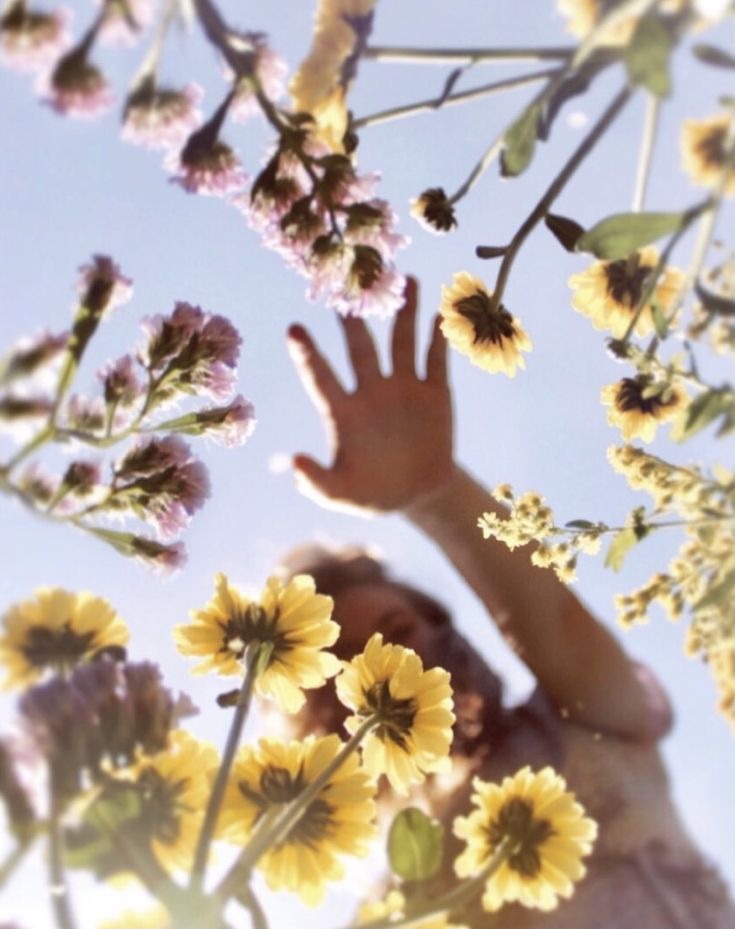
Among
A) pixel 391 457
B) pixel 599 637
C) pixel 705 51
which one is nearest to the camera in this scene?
pixel 705 51

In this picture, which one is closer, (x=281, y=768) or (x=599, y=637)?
(x=281, y=768)

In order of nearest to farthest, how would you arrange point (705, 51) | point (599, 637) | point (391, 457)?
point (705, 51) < point (391, 457) < point (599, 637)

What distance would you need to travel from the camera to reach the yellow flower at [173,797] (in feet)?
0.77

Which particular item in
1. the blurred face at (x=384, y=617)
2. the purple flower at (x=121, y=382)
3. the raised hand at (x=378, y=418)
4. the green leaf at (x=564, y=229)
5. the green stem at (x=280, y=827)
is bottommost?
the green stem at (x=280, y=827)

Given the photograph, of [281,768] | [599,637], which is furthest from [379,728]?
[599,637]

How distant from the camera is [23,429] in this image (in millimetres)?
239

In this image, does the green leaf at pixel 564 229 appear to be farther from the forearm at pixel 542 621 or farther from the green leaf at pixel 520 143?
the forearm at pixel 542 621

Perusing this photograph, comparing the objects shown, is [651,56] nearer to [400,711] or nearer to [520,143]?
[520,143]


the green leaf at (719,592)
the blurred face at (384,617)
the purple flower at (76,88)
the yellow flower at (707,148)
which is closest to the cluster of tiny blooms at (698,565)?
the green leaf at (719,592)

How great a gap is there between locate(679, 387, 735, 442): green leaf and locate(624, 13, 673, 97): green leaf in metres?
0.09

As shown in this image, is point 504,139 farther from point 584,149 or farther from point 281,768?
point 281,768

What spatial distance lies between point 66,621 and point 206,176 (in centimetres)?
14

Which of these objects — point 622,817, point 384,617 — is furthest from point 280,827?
point 384,617

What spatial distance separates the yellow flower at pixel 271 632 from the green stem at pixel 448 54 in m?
0.16
